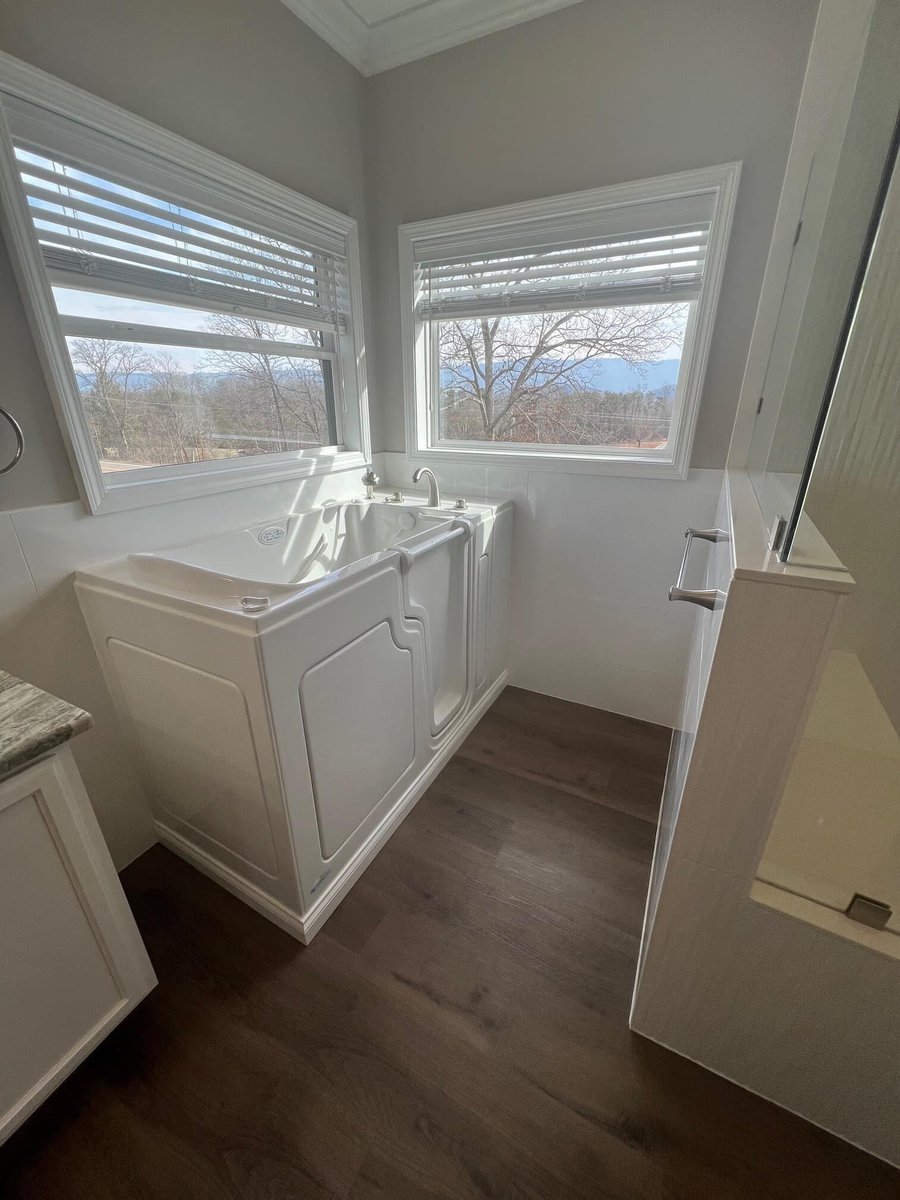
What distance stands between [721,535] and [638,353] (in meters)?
1.04

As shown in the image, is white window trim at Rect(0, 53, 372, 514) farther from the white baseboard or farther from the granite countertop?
the white baseboard

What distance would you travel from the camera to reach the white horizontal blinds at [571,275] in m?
1.63

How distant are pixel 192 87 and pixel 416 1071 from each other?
2.59m

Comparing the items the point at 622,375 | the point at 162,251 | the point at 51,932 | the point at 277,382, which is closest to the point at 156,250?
the point at 162,251

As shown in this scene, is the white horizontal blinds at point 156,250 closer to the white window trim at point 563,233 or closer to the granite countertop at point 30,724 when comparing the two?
the white window trim at point 563,233

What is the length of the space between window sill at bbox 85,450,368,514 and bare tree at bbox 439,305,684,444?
24.8 inches

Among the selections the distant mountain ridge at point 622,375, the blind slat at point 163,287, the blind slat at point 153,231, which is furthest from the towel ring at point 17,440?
the distant mountain ridge at point 622,375

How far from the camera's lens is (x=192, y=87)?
1.34 metres

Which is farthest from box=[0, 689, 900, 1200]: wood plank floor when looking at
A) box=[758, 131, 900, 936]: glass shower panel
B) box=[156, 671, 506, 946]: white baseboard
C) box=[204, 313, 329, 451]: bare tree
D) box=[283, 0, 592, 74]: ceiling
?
box=[283, 0, 592, 74]: ceiling

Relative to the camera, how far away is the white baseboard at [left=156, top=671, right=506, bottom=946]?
1274mm

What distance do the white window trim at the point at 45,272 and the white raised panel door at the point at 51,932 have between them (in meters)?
0.82

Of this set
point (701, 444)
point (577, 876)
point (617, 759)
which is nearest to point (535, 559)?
point (701, 444)

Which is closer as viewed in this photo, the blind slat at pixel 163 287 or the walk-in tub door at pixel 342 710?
the walk-in tub door at pixel 342 710

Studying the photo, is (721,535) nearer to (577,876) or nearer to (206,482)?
(577,876)
